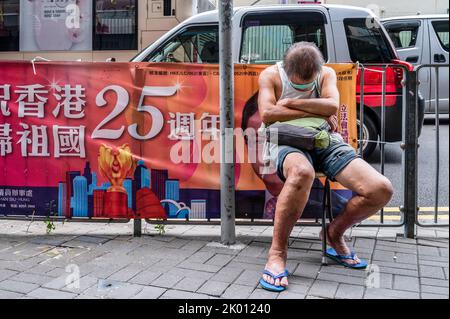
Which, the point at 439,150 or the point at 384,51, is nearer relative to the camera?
the point at 439,150

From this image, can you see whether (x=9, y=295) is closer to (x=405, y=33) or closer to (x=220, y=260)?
(x=220, y=260)

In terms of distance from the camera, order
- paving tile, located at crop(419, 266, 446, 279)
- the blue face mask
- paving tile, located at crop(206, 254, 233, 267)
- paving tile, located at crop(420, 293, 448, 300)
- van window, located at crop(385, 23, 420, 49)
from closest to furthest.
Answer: paving tile, located at crop(420, 293, 448, 300) → paving tile, located at crop(419, 266, 446, 279) → the blue face mask → paving tile, located at crop(206, 254, 233, 267) → van window, located at crop(385, 23, 420, 49)

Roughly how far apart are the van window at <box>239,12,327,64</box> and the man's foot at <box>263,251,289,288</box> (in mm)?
3908

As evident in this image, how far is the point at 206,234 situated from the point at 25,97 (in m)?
1.72

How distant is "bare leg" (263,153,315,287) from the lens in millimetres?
3062

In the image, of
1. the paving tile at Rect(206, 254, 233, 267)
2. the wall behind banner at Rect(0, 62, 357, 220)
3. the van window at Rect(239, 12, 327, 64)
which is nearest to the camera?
the paving tile at Rect(206, 254, 233, 267)

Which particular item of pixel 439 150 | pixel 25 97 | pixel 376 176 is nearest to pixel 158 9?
pixel 25 97

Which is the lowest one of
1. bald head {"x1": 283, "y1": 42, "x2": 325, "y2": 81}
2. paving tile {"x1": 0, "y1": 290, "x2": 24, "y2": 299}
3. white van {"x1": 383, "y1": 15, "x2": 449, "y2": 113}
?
paving tile {"x1": 0, "y1": 290, "x2": 24, "y2": 299}

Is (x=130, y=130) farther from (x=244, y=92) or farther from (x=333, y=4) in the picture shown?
(x=333, y=4)

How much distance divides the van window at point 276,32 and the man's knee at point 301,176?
12.3 feet

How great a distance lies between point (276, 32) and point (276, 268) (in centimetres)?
429

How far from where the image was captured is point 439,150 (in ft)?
13.6

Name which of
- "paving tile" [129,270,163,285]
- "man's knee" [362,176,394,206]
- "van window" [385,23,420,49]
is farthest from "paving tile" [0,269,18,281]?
"van window" [385,23,420,49]

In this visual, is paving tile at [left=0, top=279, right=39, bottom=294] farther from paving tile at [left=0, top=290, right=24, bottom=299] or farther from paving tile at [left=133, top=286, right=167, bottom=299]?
paving tile at [left=133, top=286, right=167, bottom=299]
